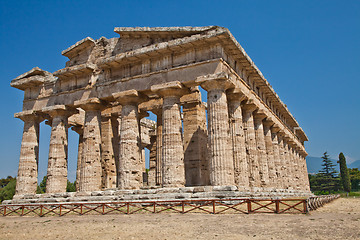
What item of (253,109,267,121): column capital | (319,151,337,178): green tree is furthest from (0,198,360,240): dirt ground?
(319,151,337,178): green tree

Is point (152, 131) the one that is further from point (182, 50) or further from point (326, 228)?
point (326, 228)

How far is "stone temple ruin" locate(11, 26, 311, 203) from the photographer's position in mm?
19016

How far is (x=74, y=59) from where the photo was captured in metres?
25.5

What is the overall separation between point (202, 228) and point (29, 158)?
19.5m

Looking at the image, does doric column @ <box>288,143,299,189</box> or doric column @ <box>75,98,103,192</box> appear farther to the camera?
doric column @ <box>288,143,299,189</box>

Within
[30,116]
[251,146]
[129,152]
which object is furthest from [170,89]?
[30,116]

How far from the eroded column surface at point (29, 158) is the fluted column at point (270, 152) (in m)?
19.2

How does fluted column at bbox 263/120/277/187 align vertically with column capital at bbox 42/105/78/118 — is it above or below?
below

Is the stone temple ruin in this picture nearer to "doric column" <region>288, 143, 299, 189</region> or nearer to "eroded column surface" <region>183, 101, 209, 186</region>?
"eroded column surface" <region>183, 101, 209, 186</region>

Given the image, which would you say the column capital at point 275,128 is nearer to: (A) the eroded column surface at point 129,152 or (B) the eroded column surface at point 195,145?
(B) the eroded column surface at point 195,145

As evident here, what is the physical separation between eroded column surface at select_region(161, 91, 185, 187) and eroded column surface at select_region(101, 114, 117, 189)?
9.21 meters

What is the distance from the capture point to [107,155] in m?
27.6

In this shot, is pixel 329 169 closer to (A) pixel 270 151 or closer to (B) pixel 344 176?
(B) pixel 344 176

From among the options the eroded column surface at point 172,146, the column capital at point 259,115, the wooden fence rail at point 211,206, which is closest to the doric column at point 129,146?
the eroded column surface at point 172,146
